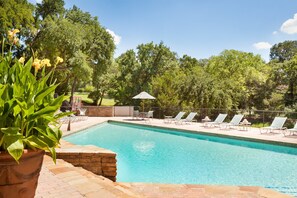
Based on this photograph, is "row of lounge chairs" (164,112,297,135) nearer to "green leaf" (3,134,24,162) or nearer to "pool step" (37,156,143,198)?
"pool step" (37,156,143,198)

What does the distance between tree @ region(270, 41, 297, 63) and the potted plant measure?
59.8 m

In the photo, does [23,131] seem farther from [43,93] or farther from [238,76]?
[238,76]

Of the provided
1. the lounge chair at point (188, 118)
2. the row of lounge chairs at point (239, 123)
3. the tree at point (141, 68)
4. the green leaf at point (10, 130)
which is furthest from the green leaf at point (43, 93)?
the tree at point (141, 68)

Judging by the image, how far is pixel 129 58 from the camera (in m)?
26.8

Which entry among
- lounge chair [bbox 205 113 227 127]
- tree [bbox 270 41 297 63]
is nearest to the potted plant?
lounge chair [bbox 205 113 227 127]

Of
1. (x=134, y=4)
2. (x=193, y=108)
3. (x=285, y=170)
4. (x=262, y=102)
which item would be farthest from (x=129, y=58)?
(x=285, y=170)

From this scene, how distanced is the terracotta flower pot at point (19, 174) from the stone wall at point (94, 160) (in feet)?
8.37

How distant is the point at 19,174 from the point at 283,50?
6599 cm

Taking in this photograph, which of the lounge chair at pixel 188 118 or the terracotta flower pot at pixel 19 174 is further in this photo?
the lounge chair at pixel 188 118

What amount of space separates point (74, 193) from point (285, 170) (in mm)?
6448

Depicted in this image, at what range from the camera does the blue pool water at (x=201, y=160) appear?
6.48 m

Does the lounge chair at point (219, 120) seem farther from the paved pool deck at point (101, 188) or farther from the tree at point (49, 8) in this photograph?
the tree at point (49, 8)

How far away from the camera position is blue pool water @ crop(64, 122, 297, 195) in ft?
21.3

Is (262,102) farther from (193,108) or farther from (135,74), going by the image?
(135,74)
